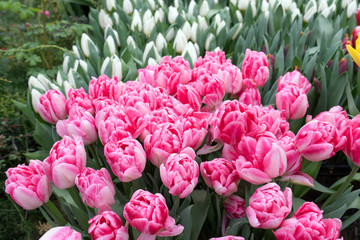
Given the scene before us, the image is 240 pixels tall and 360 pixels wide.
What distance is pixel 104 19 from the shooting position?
2326mm

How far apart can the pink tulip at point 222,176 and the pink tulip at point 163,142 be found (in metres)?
0.08

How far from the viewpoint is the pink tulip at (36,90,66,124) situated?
1.05m

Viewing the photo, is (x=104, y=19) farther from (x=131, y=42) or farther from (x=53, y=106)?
(x=53, y=106)

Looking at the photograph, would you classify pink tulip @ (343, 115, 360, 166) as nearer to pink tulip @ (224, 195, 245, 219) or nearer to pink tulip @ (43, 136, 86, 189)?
pink tulip @ (224, 195, 245, 219)

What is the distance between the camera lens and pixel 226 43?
2107 mm

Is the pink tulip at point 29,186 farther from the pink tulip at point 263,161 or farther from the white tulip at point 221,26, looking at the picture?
the white tulip at point 221,26

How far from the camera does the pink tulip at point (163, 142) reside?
808 mm

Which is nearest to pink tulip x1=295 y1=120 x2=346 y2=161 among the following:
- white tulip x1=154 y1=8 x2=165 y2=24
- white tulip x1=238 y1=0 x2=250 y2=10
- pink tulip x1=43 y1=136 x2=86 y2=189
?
pink tulip x1=43 y1=136 x2=86 y2=189

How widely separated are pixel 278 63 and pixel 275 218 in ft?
3.41

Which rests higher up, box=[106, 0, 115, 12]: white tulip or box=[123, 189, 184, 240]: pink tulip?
box=[106, 0, 115, 12]: white tulip

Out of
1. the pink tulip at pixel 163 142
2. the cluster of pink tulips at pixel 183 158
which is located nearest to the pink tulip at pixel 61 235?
the cluster of pink tulips at pixel 183 158

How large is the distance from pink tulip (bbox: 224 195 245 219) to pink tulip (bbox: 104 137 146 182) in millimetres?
251

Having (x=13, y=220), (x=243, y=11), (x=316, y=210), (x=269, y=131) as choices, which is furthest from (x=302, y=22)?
(x=13, y=220)

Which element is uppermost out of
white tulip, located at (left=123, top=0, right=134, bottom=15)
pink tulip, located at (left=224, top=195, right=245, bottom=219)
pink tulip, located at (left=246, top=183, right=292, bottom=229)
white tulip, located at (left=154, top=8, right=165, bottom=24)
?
white tulip, located at (left=123, top=0, right=134, bottom=15)
